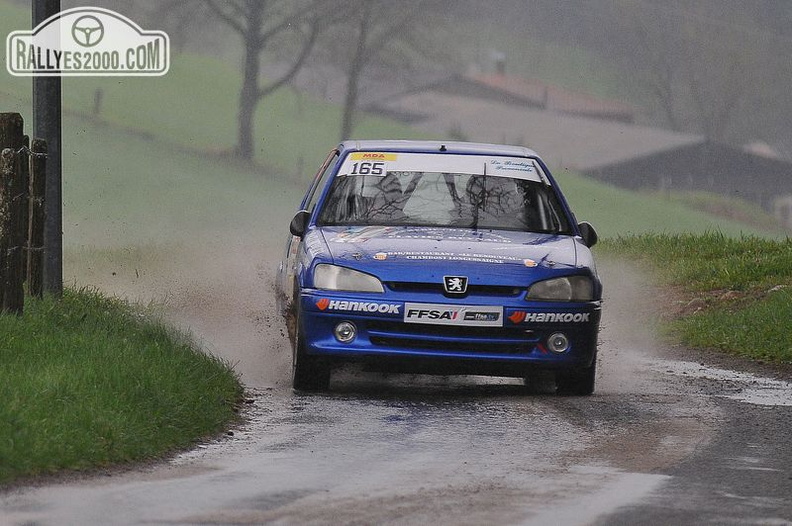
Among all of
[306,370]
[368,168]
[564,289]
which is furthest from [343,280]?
[368,168]

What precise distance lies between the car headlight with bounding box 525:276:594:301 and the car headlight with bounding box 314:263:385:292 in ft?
3.14

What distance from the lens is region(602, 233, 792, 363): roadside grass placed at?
14.7 meters

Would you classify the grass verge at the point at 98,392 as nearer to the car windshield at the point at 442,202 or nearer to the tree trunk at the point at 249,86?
the car windshield at the point at 442,202

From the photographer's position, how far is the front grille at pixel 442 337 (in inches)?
392

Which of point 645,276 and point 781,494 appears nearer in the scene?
point 781,494

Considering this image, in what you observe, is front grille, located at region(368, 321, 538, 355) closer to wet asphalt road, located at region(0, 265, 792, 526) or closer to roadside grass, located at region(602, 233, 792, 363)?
wet asphalt road, located at region(0, 265, 792, 526)

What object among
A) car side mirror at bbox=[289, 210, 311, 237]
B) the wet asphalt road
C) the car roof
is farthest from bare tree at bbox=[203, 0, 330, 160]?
the wet asphalt road

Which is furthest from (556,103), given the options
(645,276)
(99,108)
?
(645,276)

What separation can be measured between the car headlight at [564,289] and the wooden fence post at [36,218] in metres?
4.16

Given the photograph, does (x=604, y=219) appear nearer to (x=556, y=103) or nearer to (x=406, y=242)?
(x=556, y=103)

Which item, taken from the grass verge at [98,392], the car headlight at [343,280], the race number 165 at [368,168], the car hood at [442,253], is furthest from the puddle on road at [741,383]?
the grass verge at [98,392]

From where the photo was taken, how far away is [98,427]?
7.89 meters

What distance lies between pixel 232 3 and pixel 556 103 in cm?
1158

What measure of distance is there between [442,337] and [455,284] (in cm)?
33
